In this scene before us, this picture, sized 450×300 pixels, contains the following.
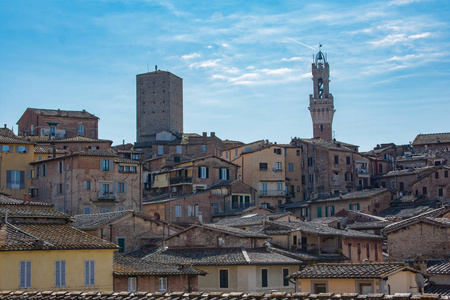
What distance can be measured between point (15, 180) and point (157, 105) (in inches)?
1882

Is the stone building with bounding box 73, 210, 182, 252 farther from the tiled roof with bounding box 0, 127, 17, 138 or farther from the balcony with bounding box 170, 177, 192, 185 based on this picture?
the tiled roof with bounding box 0, 127, 17, 138

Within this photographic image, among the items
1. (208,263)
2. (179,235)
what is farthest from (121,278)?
(179,235)

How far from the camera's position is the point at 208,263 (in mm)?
44219

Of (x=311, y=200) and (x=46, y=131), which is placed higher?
(x=46, y=131)

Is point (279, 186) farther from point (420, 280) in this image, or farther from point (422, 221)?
point (420, 280)

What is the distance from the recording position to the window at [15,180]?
6925 centimetres

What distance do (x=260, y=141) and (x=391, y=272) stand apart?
2377 inches

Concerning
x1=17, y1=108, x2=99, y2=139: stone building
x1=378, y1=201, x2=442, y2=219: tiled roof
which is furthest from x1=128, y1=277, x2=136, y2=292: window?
x1=17, y1=108, x2=99, y2=139: stone building

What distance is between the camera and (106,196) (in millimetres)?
66500

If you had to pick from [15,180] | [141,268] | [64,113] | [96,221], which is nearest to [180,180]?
[15,180]

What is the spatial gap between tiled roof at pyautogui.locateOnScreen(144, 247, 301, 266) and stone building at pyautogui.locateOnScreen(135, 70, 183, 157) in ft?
221

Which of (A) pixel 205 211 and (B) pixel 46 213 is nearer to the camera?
(B) pixel 46 213

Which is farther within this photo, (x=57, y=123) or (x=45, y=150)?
(x=57, y=123)

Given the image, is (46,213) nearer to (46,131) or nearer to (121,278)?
(121,278)
